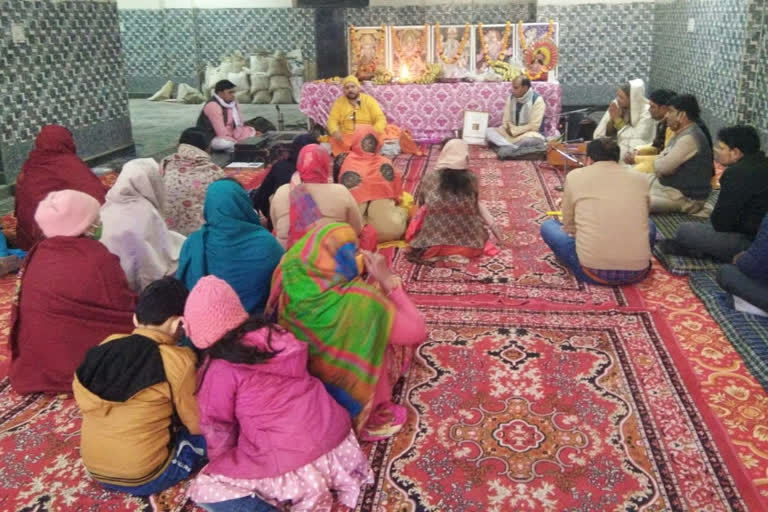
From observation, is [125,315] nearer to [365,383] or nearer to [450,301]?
[365,383]

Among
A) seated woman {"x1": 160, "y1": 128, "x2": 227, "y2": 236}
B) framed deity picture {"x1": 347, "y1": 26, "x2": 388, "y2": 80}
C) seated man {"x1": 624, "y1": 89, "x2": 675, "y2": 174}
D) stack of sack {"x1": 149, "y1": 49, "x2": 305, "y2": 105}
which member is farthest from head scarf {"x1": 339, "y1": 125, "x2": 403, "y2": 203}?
stack of sack {"x1": 149, "y1": 49, "x2": 305, "y2": 105}

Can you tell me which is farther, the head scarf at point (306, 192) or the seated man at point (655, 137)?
the seated man at point (655, 137)

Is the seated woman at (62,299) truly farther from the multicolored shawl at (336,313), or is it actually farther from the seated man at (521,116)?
the seated man at (521,116)

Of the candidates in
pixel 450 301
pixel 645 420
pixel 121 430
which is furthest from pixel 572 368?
pixel 121 430

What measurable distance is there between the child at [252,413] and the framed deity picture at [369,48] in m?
7.00

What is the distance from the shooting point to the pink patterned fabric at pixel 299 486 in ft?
6.84

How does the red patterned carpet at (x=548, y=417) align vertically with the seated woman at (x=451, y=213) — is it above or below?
below

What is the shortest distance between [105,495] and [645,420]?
1955 millimetres

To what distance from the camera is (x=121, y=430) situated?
2.13 meters

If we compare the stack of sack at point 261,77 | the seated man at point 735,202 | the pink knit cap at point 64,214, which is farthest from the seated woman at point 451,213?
the stack of sack at point 261,77

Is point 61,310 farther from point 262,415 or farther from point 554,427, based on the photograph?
point 554,427

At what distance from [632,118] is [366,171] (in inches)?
110

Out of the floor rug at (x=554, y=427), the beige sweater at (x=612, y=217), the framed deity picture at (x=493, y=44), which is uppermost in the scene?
the framed deity picture at (x=493, y=44)

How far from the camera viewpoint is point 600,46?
32.6 feet
